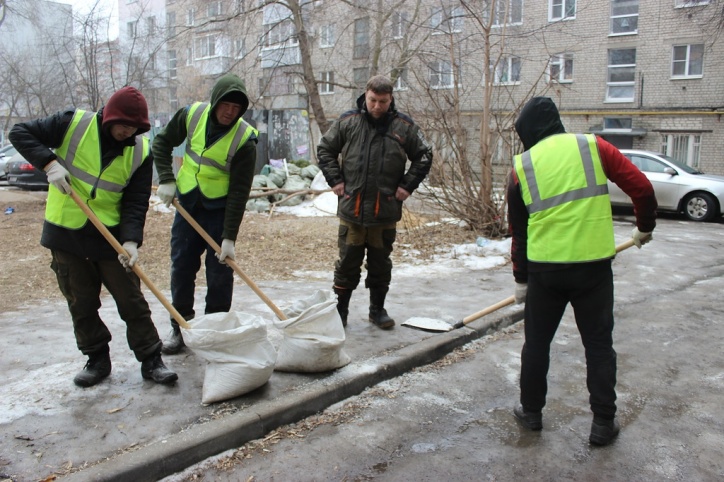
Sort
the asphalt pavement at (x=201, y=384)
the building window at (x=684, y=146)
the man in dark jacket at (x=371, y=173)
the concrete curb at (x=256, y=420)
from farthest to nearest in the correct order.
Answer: the building window at (x=684, y=146)
the man in dark jacket at (x=371, y=173)
the asphalt pavement at (x=201, y=384)
the concrete curb at (x=256, y=420)

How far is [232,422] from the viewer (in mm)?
3109

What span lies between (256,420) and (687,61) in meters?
24.3

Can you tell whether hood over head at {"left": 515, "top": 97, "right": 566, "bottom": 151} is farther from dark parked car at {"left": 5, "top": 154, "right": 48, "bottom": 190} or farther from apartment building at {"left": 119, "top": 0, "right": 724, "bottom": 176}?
dark parked car at {"left": 5, "top": 154, "right": 48, "bottom": 190}

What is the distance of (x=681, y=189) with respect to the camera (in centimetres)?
1347

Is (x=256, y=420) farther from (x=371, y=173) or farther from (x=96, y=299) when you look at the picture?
(x=371, y=173)

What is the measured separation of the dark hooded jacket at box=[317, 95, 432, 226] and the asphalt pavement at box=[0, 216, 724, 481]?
0.98 metres

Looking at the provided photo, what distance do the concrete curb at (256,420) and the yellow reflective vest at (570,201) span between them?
1408mm

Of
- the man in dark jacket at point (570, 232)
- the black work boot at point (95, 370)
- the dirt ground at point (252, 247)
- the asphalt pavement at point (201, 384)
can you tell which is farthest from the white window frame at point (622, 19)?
the black work boot at point (95, 370)

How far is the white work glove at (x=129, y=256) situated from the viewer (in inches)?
131

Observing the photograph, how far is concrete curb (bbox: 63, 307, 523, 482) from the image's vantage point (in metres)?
2.70

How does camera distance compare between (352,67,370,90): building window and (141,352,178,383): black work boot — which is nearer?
(141,352,178,383): black work boot

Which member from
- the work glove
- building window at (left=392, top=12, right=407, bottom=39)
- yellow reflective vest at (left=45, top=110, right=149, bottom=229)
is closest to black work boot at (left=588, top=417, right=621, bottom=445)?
the work glove

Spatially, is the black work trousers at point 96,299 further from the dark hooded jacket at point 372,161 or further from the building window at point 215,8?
the building window at point 215,8

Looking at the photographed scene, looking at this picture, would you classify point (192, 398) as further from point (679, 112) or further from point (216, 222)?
point (679, 112)
